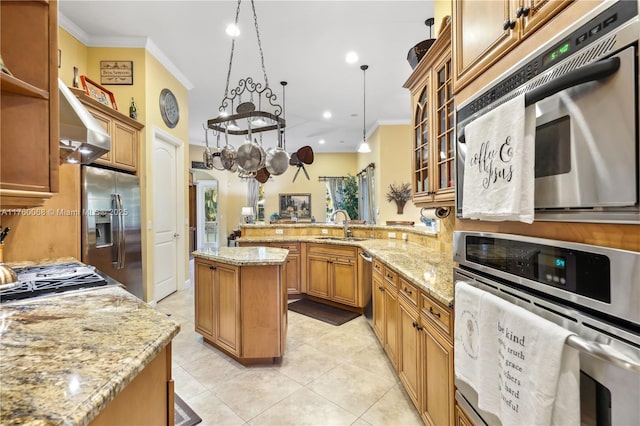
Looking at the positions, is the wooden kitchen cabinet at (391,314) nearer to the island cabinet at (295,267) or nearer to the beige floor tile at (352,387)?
the beige floor tile at (352,387)

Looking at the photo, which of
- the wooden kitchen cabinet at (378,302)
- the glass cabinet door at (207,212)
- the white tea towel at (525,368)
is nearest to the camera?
the white tea towel at (525,368)

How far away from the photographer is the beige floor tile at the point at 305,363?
222cm

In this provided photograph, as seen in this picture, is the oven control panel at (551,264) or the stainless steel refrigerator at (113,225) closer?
the oven control panel at (551,264)

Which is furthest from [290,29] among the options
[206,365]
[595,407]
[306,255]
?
[595,407]

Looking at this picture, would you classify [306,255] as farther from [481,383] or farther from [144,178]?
[481,383]

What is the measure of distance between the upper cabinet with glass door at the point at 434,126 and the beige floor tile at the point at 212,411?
74.6 inches

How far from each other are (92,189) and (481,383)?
3.43 meters

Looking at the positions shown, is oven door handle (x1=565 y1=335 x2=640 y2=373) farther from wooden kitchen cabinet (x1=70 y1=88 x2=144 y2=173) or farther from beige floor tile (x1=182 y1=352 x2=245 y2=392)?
wooden kitchen cabinet (x1=70 y1=88 x2=144 y2=173)

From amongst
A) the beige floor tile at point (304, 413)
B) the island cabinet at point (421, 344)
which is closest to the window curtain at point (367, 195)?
the island cabinet at point (421, 344)

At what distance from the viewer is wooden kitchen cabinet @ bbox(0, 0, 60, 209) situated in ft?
3.57

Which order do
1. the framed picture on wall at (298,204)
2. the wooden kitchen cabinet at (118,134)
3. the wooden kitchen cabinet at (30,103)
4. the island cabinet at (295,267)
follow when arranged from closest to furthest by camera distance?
the wooden kitchen cabinet at (30,103), the wooden kitchen cabinet at (118,134), the island cabinet at (295,267), the framed picture on wall at (298,204)

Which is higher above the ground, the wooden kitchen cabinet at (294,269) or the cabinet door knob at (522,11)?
the cabinet door knob at (522,11)

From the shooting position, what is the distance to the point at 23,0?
115 cm

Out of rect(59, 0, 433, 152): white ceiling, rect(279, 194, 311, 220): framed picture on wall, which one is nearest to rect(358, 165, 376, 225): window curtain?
rect(279, 194, 311, 220): framed picture on wall
